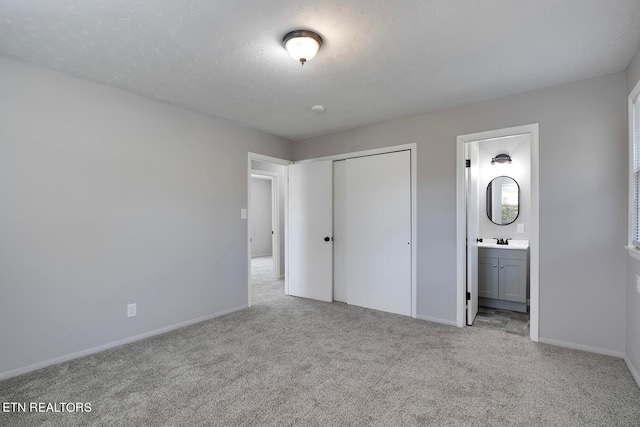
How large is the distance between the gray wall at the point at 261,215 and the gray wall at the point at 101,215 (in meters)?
5.34

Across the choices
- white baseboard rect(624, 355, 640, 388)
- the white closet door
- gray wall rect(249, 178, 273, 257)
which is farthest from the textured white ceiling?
gray wall rect(249, 178, 273, 257)

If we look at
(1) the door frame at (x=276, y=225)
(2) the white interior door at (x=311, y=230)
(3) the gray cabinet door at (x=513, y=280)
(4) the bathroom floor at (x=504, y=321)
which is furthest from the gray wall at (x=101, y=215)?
(3) the gray cabinet door at (x=513, y=280)

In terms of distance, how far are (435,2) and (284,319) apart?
10.7 ft

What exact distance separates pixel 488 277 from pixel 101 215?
447 cm

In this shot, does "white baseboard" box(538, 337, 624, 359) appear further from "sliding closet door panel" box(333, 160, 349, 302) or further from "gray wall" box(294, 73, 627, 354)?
"sliding closet door panel" box(333, 160, 349, 302)

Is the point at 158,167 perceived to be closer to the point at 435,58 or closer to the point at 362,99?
the point at 362,99

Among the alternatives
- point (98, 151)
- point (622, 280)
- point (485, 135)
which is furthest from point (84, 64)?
point (622, 280)

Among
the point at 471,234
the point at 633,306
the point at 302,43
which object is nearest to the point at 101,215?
the point at 302,43

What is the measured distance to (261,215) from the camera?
9.54 metres

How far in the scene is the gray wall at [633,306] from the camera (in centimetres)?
227

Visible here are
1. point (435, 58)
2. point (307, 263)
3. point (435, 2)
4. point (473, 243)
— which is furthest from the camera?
point (307, 263)

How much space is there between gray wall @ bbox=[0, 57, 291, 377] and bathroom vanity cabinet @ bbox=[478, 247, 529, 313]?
10.9ft

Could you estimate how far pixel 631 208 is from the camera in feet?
8.13

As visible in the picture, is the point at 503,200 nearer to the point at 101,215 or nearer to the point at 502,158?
the point at 502,158
